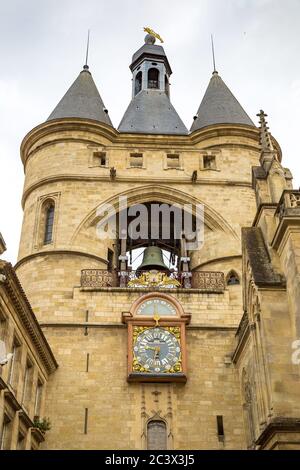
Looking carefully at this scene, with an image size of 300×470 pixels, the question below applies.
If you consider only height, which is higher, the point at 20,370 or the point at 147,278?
the point at 147,278

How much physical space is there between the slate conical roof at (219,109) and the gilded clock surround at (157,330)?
8427 millimetres

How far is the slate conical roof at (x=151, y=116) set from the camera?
2609 centimetres

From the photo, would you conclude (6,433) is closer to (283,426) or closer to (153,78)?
(283,426)

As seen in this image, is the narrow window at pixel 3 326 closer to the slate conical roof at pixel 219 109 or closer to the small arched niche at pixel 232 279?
the small arched niche at pixel 232 279

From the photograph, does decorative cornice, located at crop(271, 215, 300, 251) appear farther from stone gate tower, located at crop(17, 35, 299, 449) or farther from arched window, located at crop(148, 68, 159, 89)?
arched window, located at crop(148, 68, 159, 89)

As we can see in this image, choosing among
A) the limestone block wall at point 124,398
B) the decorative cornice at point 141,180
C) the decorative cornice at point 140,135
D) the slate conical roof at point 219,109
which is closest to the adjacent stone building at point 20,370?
the limestone block wall at point 124,398

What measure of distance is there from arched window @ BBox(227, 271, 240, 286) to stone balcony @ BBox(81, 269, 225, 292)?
0.78 ft

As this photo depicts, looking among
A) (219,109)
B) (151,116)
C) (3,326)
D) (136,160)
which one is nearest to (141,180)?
(136,160)

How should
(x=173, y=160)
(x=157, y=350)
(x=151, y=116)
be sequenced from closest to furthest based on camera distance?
(x=157, y=350) → (x=173, y=160) → (x=151, y=116)

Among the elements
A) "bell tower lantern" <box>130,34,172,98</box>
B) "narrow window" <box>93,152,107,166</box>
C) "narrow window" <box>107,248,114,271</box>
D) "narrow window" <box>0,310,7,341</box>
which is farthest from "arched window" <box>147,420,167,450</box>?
"bell tower lantern" <box>130,34,172,98</box>

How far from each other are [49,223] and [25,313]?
7753mm

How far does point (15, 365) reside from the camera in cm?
1393

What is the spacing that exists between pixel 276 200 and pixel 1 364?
22.5 ft
